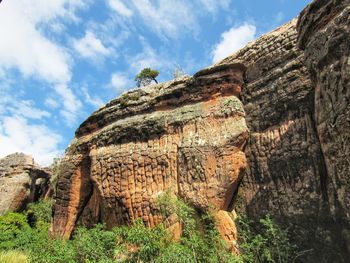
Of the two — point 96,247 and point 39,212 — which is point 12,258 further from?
point 39,212

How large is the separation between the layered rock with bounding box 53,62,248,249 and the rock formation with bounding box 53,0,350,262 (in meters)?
0.05

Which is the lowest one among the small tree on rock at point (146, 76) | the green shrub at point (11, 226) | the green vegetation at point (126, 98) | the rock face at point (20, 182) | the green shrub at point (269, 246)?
the green shrub at point (269, 246)

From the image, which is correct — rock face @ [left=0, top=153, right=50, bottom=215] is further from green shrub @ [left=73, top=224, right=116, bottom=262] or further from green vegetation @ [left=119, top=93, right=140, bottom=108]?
green shrub @ [left=73, top=224, right=116, bottom=262]

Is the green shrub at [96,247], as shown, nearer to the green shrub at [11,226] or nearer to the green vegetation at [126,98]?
the green vegetation at [126,98]

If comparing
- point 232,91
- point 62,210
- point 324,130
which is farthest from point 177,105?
point 62,210

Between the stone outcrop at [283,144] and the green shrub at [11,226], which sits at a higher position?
the stone outcrop at [283,144]

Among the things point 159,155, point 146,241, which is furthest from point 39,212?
point 146,241

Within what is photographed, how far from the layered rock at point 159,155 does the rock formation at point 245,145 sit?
0.17 ft

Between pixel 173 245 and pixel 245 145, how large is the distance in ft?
16.2

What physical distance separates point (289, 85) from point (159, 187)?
690 cm

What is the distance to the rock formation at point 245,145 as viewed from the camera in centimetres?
998

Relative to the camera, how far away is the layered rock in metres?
13.8

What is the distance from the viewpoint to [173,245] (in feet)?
39.3

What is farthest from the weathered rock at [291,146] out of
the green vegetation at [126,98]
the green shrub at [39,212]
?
the green shrub at [39,212]
